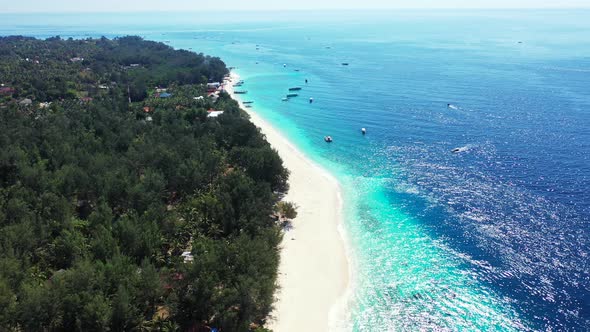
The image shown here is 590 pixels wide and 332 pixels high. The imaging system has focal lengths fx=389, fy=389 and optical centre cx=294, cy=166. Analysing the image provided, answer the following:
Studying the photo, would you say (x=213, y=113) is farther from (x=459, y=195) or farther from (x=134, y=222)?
(x=459, y=195)

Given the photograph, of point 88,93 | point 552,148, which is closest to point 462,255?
point 552,148

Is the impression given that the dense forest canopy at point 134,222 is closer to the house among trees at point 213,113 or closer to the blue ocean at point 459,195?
the house among trees at point 213,113

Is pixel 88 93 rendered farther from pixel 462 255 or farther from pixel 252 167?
pixel 462 255

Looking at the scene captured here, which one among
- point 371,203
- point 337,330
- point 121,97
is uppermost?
point 121,97

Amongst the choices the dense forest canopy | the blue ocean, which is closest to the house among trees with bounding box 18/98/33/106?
the dense forest canopy

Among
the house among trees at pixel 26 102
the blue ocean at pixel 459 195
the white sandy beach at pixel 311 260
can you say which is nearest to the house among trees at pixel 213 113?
the blue ocean at pixel 459 195

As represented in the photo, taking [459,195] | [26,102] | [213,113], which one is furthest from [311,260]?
[26,102]
